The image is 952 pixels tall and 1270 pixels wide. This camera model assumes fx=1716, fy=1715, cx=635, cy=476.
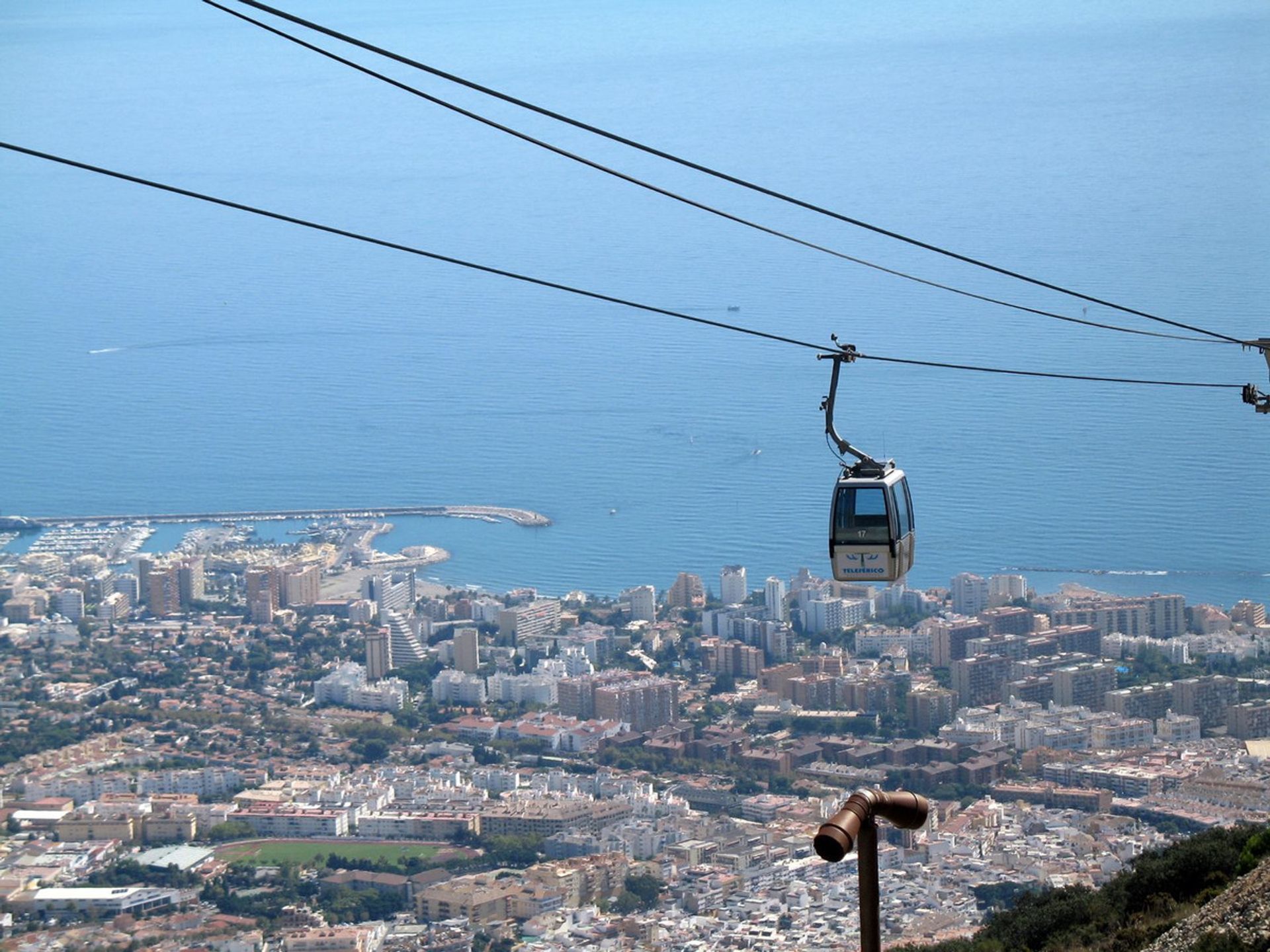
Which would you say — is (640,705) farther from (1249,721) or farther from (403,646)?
(1249,721)

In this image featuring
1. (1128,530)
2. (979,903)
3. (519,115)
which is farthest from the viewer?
(519,115)

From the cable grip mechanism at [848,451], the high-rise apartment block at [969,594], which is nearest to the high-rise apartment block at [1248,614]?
the high-rise apartment block at [969,594]

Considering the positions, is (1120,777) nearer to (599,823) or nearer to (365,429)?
(599,823)

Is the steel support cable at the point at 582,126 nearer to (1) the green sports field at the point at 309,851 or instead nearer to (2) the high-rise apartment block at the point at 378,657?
(1) the green sports field at the point at 309,851

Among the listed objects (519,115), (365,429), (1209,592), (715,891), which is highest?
(519,115)

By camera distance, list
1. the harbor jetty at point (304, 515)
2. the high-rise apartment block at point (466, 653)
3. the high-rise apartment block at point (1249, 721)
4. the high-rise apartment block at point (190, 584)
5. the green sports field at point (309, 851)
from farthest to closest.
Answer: the harbor jetty at point (304, 515), the high-rise apartment block at point (190, 584), the high-rise apartment block at point (466, 653), the high-rise apartment block at point (1249, 721), the green sports field at point (309, 851)

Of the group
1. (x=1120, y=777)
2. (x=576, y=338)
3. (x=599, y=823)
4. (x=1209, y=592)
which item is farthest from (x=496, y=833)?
(x=576, y=338)
